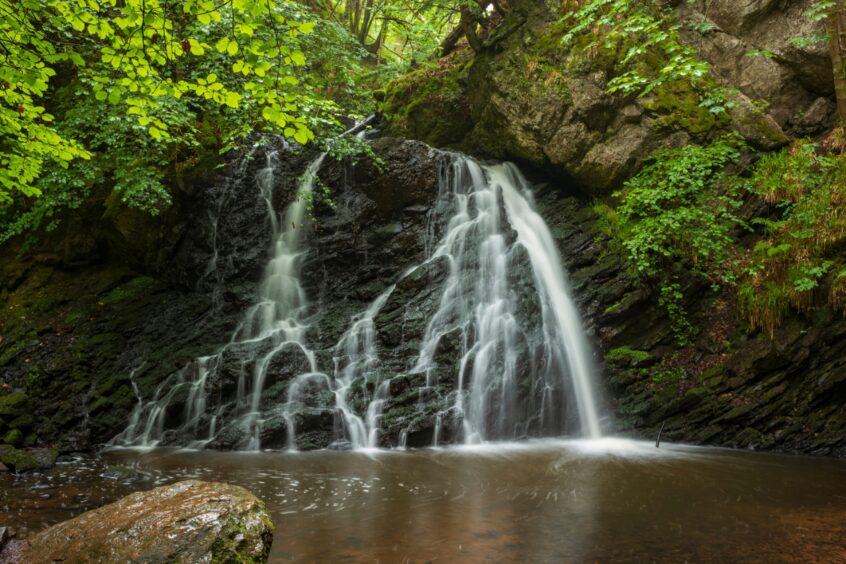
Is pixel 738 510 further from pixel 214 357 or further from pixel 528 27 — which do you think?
pixel 528 27

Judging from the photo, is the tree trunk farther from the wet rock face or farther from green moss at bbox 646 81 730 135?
the wet rock face

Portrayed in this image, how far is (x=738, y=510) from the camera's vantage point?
4.74 metres

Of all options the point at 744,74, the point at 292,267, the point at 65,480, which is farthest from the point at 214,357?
the point at 744,74

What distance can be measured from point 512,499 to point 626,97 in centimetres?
841

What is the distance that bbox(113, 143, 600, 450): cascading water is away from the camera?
27.0 ft

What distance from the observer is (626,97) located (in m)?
10.3

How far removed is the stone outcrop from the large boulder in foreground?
372 inches

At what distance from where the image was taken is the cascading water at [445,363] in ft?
27.0

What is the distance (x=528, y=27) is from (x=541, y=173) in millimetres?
3290

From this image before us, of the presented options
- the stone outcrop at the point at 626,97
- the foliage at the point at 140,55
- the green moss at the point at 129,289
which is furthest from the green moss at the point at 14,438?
the stone outcrop at the point at 626,97

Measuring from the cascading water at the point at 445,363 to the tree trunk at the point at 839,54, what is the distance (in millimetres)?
5250

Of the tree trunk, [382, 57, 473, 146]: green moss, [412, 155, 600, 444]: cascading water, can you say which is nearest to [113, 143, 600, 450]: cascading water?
[412, 155, 600, 444]: cascading water

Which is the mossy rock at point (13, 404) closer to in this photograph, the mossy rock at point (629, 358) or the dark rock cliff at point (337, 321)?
the dark rock cliff at point (337, 321)

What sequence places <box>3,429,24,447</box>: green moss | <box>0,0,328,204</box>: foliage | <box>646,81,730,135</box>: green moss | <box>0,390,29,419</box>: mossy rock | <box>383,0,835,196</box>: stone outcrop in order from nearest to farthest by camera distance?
1. <box>0,0,328,204</box>: foliage
2. <box>3,429,24,447</box>: green moss
3. <box>0,390,29,419</box>: mossy rock
4. <box>383,0,835,196</box>: stone outcrop
5. <box>646,81,730,135</box>: green moss
